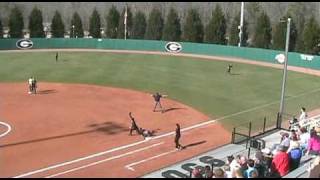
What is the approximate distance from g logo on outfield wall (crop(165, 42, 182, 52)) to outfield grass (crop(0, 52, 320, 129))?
5.69 meters

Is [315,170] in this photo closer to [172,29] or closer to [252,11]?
[172,29]

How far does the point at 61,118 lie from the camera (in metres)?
29.5

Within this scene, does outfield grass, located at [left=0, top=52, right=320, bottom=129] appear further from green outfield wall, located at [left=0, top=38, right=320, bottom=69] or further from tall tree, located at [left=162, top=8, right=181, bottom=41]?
tall tree, located at [left=162, top=8, right=181, bottom=41]

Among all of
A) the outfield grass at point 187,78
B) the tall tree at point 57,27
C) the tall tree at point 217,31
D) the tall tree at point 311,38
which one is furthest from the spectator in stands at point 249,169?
the tall tree at point 57,27

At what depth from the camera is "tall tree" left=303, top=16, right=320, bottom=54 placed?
64312 millimetres

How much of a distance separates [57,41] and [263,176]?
189 ft

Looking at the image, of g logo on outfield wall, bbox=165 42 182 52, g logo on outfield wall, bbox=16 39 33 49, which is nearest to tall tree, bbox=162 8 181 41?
g logo on outfield wall, bbox=165 42 182 52

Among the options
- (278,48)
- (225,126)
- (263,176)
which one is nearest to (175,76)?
(225,126)

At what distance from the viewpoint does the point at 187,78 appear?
4584 cm

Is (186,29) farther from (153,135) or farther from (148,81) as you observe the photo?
(153,135)

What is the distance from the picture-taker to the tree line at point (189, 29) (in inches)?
2699

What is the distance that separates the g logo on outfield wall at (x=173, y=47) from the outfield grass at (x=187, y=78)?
224 inches

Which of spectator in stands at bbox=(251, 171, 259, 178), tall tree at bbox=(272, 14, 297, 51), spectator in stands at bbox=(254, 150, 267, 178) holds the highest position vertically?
tall tree at bbox=(272, 14, 297, 51)

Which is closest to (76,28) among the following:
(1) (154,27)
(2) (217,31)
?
(1) (154,27)
